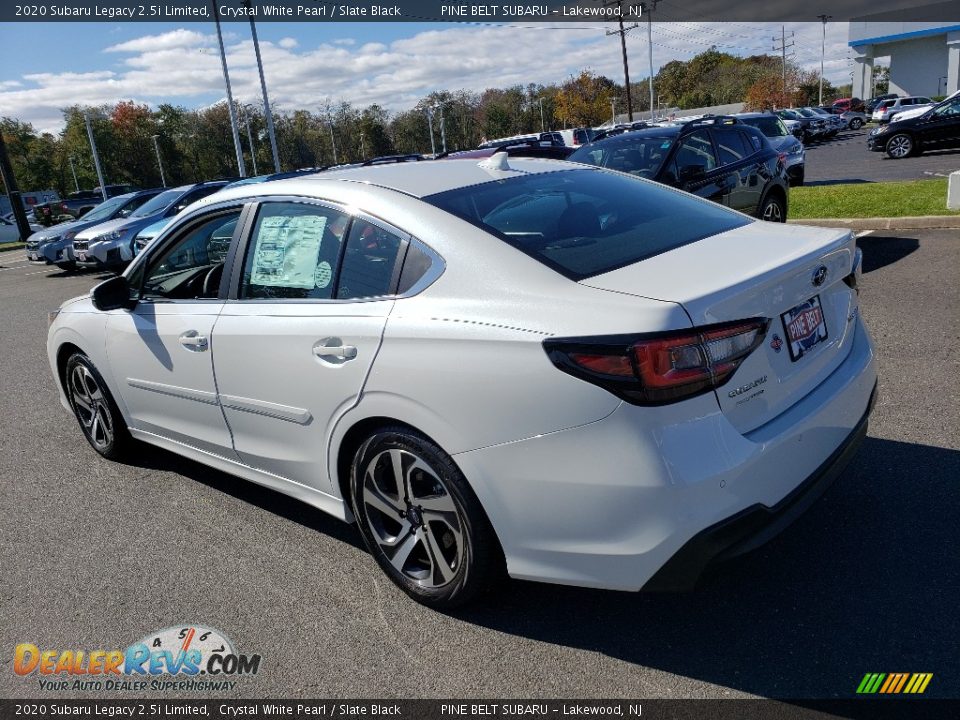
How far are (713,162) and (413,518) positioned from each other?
6911 mm

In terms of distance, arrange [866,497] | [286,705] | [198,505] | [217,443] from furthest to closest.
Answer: [198,505] → [217,443] → [866,497] → [286,705]

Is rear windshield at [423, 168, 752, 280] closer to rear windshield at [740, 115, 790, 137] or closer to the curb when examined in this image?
the curb

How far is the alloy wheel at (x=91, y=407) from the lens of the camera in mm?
4652

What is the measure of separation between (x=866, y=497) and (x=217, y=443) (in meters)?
3.03

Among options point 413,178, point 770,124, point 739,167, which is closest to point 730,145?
point 739,167

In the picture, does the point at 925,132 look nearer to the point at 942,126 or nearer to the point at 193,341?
the point at 942,126

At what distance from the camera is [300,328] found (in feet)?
10.1

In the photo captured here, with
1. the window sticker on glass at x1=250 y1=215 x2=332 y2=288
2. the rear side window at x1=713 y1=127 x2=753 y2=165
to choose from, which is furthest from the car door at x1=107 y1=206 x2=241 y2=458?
the rear side window at x1=713 y1=127 x2=753 y2=165

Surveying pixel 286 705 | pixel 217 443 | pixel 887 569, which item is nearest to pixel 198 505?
pixel 217 443

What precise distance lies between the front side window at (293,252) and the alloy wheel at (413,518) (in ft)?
2.42

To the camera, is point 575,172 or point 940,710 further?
point 575,172

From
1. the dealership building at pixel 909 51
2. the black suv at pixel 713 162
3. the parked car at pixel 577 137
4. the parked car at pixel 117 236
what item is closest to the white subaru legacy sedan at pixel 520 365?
the black suv at pixel 713 162

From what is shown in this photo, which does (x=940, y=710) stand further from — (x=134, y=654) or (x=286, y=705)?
(x=134, y=654)

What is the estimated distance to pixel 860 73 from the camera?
7225 cm
